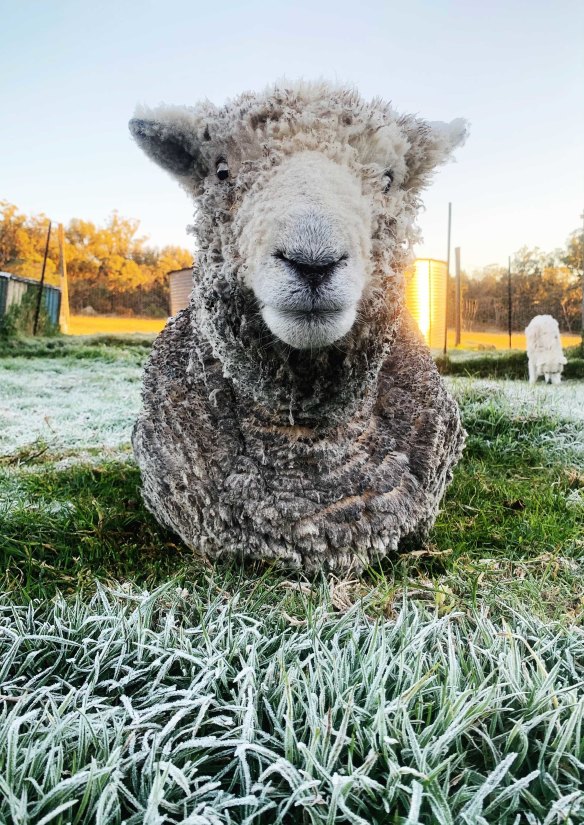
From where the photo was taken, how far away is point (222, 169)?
110cm

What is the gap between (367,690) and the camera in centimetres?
80

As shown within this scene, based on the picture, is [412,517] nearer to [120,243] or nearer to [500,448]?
[500,448]

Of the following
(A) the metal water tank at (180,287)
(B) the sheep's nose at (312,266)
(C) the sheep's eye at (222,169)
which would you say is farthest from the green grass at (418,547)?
(A) the metal water tank at (180,287)

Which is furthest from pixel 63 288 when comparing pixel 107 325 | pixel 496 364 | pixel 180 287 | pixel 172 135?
pixel 496 364

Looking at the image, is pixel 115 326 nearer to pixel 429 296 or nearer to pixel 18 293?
pixel 18 293

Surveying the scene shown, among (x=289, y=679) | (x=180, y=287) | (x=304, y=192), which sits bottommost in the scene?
(x=289, y=679)

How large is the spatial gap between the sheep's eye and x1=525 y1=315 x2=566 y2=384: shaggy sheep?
375 cm

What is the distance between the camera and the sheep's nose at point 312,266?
89 cm

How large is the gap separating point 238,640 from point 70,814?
36 cm

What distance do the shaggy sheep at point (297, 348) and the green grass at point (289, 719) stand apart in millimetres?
274

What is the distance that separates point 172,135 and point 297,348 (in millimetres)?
499

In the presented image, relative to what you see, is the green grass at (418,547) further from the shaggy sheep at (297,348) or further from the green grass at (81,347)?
the green grass at (81,347)

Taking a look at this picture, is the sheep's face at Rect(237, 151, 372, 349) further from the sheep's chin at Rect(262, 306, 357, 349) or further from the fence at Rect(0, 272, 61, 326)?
the fence at Rect(0, 272, 61, 326)

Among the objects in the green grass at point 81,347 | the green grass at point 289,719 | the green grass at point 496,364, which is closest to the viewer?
the green grass at point 289,719
